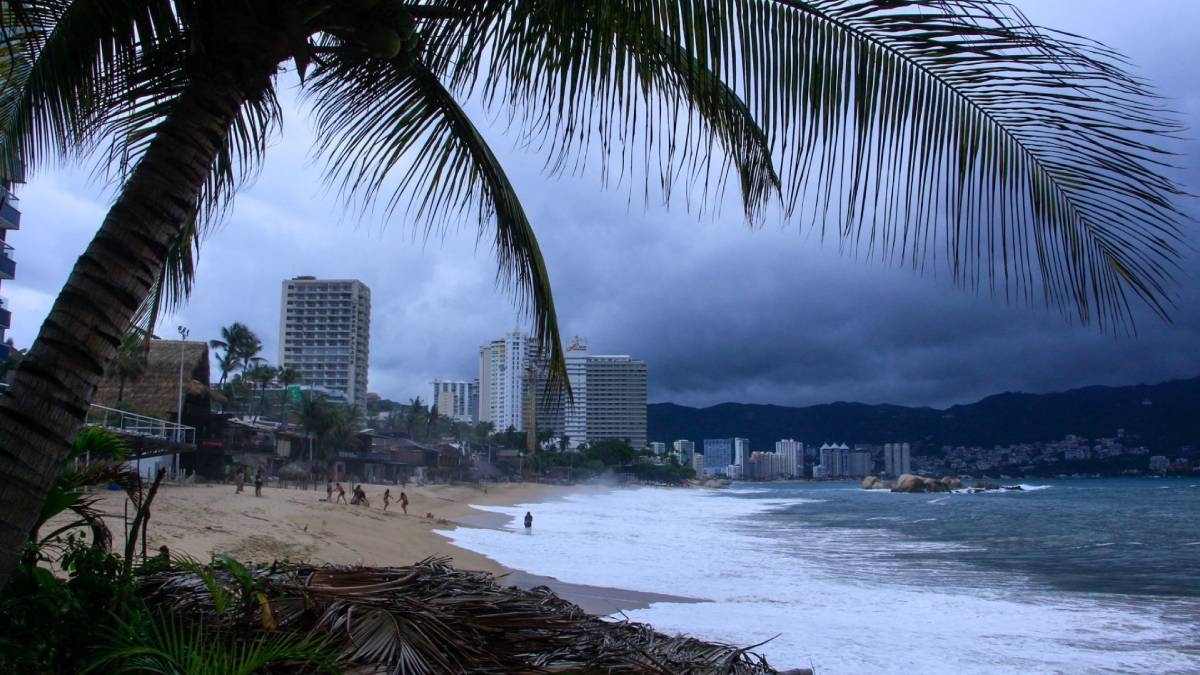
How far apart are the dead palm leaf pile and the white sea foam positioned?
7.41 metres

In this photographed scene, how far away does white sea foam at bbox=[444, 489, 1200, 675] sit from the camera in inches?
395

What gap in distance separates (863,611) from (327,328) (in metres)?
121

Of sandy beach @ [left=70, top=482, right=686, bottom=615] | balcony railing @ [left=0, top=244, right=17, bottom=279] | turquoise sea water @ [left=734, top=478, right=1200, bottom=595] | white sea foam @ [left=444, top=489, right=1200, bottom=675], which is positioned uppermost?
balcony railing @ [left=0, top=244, right=17, bottom=279]

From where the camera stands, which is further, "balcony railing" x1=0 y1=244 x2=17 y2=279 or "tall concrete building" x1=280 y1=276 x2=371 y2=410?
"tall concrete building" x1=280 y1=276 x2=371 y2=410

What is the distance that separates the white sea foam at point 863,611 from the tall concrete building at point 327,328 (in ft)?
341

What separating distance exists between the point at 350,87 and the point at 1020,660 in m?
10.1

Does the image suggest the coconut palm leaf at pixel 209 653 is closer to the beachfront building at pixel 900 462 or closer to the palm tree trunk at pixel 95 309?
the palm tree trunk at pixel 95 309

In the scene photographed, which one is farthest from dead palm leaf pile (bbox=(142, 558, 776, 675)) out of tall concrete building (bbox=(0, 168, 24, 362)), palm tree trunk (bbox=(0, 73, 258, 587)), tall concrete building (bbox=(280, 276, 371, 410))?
tall concrete building (bbox=(280, 276, 371, 410))

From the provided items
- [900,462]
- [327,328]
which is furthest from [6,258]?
[900,462]

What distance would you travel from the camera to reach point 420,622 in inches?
81.0

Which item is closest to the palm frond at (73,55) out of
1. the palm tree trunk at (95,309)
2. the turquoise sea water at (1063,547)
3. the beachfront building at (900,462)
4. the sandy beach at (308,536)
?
the palm tree trunk at (95,309)

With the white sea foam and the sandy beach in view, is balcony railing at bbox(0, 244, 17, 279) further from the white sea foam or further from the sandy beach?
the white sea foam

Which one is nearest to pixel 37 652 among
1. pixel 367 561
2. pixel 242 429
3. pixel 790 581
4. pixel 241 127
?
pixel 241 127

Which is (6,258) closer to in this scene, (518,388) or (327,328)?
(518,388)
